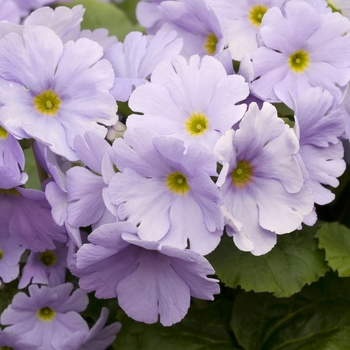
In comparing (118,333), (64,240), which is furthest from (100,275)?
(118,333)

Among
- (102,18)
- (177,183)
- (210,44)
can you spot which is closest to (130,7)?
(102,18)

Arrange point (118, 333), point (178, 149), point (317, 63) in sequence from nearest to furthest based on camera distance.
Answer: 1. point (178, 149)
2. point (317, 63)
3. point (118, 333)

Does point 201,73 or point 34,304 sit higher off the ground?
point 201,73

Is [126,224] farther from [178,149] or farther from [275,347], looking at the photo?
[275,347]

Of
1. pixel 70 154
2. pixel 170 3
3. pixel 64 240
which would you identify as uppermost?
pixel 170 3

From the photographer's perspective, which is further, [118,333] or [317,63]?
[118,333]

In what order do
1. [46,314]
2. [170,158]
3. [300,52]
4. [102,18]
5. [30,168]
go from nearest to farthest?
[170,158] < [300,52] < [46,314] < [30,168] < [102,18]

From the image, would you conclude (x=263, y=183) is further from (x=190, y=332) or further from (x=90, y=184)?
(x=190, y=332)
